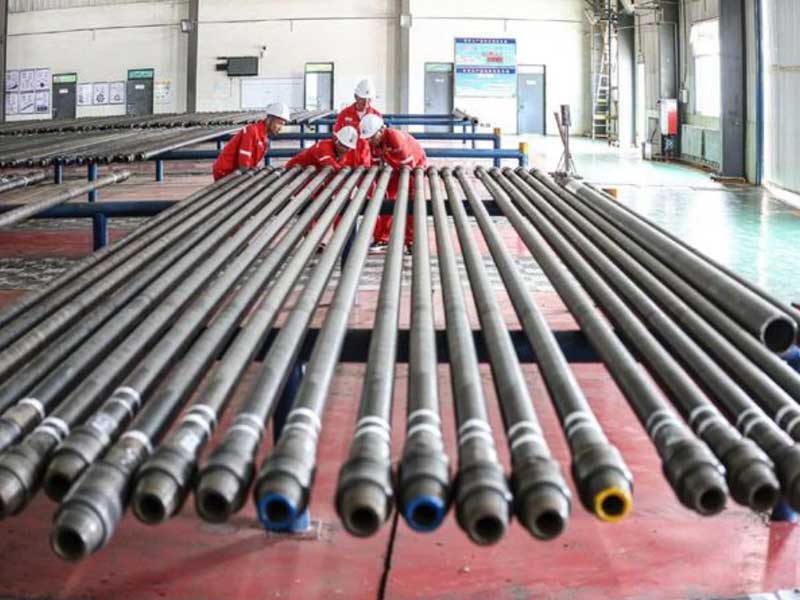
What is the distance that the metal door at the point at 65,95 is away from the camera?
84.8 feet

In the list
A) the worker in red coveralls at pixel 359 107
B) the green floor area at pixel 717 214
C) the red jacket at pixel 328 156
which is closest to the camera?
the red jacket at pixel 328 156

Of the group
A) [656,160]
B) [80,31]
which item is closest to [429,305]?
[656,160]

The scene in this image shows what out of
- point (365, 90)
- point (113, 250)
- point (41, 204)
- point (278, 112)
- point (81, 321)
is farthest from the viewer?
point (365, 90)

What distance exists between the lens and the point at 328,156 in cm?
629

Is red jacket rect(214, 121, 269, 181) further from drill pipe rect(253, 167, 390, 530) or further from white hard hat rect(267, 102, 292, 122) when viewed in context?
drill pipe rect(253, 167, 390, 530)

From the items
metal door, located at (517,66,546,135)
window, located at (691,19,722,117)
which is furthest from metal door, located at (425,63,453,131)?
window, located at (691,19,722,117)

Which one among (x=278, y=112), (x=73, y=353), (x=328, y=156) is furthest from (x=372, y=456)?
(x=278, y=112)

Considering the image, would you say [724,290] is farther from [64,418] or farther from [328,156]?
[328,156]

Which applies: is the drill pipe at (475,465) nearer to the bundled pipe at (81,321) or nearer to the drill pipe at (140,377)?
the drill pipe at (140,377)

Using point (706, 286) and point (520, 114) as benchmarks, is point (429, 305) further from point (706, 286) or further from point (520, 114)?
point (520, 114)

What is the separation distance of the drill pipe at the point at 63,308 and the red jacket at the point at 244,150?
3885mm

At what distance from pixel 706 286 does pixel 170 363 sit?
1.31 m

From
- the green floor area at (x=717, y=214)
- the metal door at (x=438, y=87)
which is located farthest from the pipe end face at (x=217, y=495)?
the metal door at (x=438, y=87)

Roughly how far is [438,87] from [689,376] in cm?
2400
